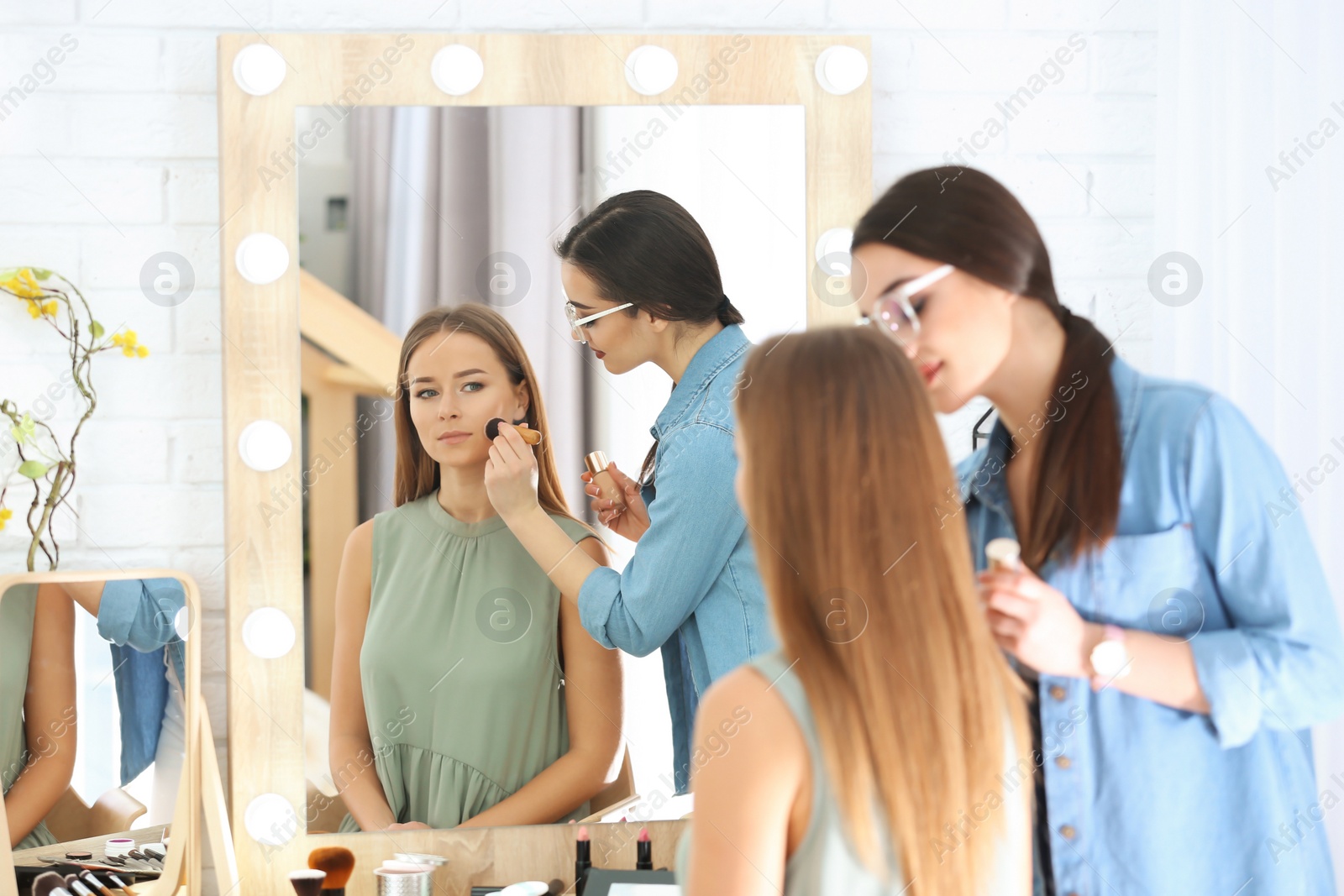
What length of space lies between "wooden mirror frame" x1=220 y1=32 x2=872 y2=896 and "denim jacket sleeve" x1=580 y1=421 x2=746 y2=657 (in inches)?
14.7

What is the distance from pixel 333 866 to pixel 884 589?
0.86m

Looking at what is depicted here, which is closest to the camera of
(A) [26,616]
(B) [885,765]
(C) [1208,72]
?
(B) [885,765]

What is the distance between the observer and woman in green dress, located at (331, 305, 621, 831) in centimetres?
132

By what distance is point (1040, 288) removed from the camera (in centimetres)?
93

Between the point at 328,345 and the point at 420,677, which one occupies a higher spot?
the point at 328,345

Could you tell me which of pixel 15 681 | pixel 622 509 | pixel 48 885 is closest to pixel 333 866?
pixel 48 885

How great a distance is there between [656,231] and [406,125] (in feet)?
1.15

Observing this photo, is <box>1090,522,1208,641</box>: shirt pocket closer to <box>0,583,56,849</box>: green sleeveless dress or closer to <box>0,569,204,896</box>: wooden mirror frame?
<box>0,569,204,896</box>: wooden mirror frame

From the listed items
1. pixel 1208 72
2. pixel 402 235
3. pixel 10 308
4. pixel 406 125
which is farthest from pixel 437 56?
pixel 1208 72

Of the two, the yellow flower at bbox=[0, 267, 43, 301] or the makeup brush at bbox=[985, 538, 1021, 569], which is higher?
the yellow flower at bbox=[0, 267, 43, 301]

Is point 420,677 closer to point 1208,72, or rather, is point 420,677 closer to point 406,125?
point 406,125

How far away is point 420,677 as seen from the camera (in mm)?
1323

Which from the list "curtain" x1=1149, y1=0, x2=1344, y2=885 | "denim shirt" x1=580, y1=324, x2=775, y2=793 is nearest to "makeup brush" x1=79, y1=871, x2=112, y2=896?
"denim shirt" x1=580, y1=324, x2=775, y2=793

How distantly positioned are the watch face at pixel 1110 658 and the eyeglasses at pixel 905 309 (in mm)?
299
